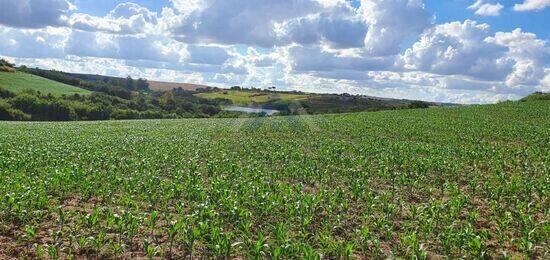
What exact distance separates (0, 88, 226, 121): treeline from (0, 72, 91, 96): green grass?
17.3 feet

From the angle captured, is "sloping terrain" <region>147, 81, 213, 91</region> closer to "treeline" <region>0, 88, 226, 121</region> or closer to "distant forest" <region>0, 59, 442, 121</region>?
"distant forest" <region>0, 59, 442, 121</region>

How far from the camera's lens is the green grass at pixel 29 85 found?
117 m

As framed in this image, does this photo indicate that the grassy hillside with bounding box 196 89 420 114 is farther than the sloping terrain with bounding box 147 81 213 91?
No

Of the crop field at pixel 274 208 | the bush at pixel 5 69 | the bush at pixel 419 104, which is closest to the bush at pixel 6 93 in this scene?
the bush at pixel 5 69

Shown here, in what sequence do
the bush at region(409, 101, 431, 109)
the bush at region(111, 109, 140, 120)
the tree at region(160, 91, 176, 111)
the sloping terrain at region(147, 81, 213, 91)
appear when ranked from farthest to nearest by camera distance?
the sloping terrain at region(147, 81, 213, 91)
the tree at region(160, 91, 176, 111)
the bush at region(111, 109, 140, 120)
the bush at region(409, 101, 431, 109)

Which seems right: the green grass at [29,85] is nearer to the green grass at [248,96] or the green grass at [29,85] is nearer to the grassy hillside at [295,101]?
the green grass at [248,96]

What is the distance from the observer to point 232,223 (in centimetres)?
1159

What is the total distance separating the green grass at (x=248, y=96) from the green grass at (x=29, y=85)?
4224 centimetres

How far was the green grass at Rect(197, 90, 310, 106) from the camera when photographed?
136 meters

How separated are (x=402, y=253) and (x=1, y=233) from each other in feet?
30.0


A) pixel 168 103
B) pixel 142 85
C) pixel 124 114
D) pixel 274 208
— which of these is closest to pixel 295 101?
pixel 168 103

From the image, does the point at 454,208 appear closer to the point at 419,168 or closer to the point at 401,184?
the point at 401,184

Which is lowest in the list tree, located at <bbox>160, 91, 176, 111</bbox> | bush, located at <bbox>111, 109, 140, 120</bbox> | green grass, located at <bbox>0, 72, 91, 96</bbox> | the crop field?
bush, located at <bbox>111, 109, 140, 120</bbox>

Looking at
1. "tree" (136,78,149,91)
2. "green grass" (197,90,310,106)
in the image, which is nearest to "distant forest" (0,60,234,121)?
"green grass" (197,90,310,106)
